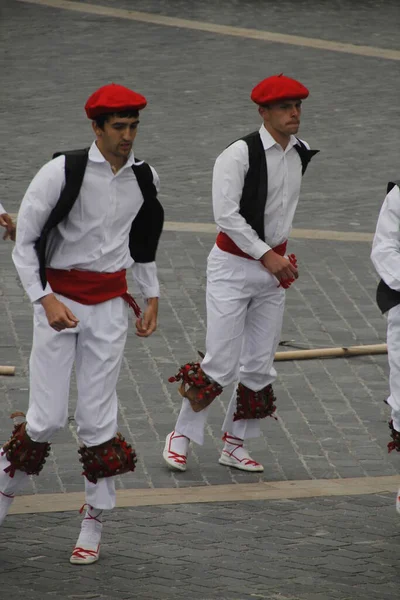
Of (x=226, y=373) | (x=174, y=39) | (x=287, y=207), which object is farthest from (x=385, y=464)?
(x=174, y=39)

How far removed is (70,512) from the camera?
7223 millimetres

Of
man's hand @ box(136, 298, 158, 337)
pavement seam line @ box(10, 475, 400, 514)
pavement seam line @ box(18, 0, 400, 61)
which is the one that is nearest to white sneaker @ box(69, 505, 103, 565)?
pavement seam line @ box(10, 475, 400, 514)

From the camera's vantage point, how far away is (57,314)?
6273mm

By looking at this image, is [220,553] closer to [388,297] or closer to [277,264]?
[388,297]

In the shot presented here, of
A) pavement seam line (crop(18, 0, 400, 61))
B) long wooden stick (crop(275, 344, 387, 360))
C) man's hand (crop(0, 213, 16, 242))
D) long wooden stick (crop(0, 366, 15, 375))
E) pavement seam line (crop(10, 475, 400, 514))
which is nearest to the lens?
man's hand (crop(0, 213, 16, 242))

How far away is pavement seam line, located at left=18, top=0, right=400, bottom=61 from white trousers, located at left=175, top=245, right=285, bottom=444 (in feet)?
41.5

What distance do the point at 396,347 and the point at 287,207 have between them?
3.70 feet

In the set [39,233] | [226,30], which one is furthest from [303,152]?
[226,30]

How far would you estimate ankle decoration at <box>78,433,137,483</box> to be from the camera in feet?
21.6

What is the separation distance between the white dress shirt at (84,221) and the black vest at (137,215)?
0.02 metres

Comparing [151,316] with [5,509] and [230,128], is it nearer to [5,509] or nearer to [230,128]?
[5,509]

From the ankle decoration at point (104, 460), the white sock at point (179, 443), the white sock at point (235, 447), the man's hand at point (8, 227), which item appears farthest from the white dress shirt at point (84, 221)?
the white sock at point (235, 447)

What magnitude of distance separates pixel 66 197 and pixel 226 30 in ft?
49.9

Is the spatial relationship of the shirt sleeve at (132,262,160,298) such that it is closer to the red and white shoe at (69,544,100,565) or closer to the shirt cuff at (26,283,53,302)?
the shirt cuff at (26,283,53,302)
